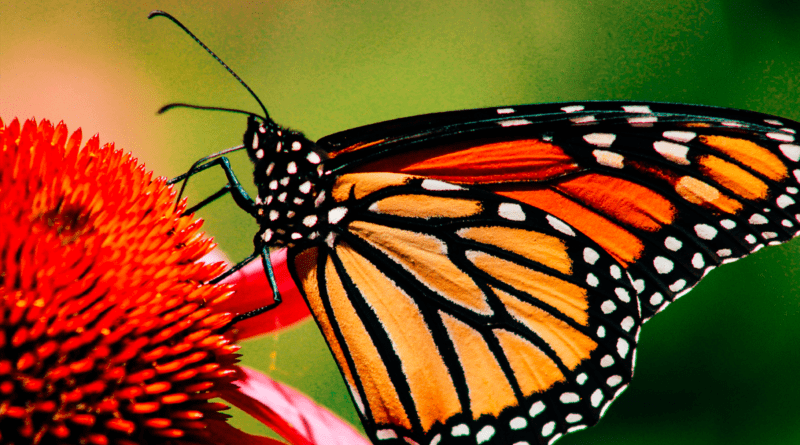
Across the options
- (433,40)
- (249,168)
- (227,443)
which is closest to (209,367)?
(227,443)

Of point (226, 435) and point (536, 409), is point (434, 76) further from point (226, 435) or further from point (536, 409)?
point (226, 435)

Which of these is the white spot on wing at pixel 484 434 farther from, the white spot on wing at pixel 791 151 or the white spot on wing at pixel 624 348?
the white spot on wing at pixel 791 151

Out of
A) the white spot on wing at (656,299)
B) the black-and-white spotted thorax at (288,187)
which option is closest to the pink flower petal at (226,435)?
the black-and-white spotted thorax at (288,187)

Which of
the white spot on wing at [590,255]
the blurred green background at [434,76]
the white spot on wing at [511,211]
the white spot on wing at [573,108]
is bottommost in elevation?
the white spot on wing at [590,255]

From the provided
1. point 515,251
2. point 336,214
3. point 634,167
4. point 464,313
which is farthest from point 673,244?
point 336,214

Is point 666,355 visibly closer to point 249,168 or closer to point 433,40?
point 249,168

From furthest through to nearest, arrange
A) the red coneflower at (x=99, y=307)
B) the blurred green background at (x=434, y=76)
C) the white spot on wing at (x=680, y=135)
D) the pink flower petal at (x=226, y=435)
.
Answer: the blurred green background at (x=434, y=76)
the white spot on wing at (x=680, y=135)
the pink flower petal at (x=226, y=435)
the red coneflower at (x=99, y=307)

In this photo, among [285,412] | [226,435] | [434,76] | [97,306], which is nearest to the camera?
[97,306]
